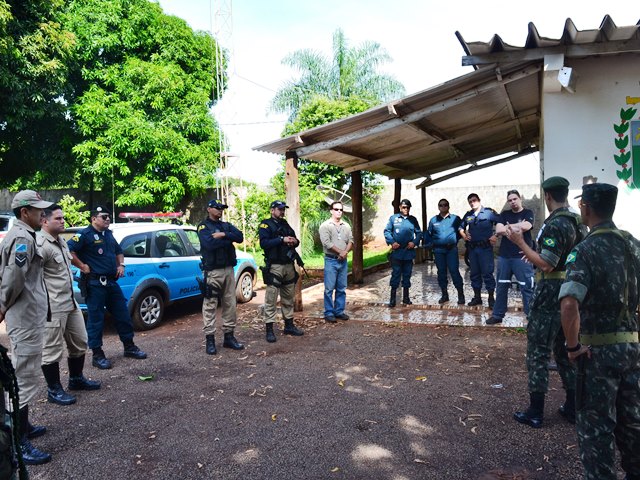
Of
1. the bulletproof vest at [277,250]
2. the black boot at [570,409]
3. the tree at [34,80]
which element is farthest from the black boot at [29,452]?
the tree at [34,80]

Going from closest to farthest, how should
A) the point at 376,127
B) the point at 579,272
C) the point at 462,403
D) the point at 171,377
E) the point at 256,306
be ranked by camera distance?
1. the point at 579,272
2. the point at 462,403
3. the point at 171,377
4. the point at 376,127
5. the point at 256,306

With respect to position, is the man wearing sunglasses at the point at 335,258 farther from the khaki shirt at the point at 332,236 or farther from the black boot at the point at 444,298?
the black boot at the point at 444,298

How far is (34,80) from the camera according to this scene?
13.0m

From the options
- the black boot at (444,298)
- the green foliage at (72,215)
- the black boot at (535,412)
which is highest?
the green foliage at (72,215)

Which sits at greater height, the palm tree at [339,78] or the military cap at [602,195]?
the palm tree at [339,78]

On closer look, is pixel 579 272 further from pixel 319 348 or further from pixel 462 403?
pixel 319 348

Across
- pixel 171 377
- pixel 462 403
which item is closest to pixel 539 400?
pixel 462 403

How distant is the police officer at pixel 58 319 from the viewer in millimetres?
4227

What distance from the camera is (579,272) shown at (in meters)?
2.50

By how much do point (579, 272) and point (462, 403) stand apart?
2058 mm

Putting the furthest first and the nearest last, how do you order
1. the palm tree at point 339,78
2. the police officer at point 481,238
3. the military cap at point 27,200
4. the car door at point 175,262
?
the palm tree at point 339,78 → the police officer at point 481,238 → the car door at point 175,262 → the military cap at point 27,200

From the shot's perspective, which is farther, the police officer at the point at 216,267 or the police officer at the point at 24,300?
the police officer at the point at 216,267

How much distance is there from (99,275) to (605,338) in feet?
15.9

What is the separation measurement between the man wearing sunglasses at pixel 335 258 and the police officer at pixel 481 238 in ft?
6.38
